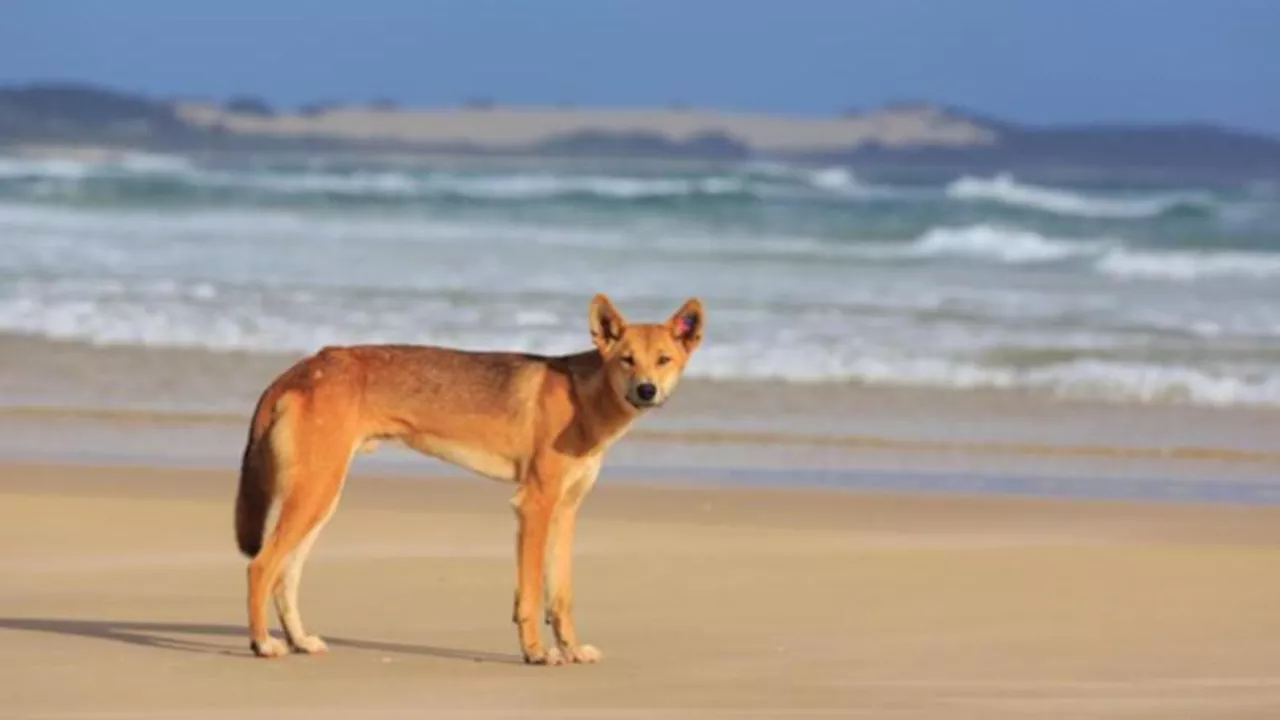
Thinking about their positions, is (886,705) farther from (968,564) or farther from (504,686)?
(968,564)

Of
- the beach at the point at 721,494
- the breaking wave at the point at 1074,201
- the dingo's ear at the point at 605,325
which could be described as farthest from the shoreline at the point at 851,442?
the breaking wave at the point at 1074,201

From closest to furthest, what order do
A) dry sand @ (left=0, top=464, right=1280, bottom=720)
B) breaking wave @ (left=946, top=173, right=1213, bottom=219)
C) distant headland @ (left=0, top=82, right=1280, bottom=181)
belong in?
dry sand @ (left=0, top=464, right=1280, bottom=720)
breaking wave @ (left=946, top=173, right=1213, bottom=219)
distant headland @ (left=0, top=82, right=1280, bottom=181)

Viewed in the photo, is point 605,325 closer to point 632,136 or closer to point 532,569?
point 532,569

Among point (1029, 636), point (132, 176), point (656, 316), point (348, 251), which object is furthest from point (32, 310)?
point (132, 176)

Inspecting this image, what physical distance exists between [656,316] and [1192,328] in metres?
4.65

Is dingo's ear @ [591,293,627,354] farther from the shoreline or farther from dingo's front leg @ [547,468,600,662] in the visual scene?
the shoreline

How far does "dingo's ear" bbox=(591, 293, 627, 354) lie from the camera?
777 cm

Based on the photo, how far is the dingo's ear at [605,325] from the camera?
7.77 metres

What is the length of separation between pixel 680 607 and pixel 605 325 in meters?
1.38

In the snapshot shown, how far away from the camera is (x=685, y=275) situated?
2708cm

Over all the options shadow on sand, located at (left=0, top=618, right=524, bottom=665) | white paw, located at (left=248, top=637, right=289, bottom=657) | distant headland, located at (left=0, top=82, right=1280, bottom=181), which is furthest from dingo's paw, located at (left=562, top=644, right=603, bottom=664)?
distant headland, located at (left=0, top=82, right=1280, bottom=181)

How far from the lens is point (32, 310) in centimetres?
2116

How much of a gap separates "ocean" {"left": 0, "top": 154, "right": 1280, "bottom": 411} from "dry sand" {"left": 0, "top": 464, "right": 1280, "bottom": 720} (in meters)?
5.50

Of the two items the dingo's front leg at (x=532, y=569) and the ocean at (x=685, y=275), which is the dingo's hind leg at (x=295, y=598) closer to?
the dingo's front leg at (x=532, y=569)
